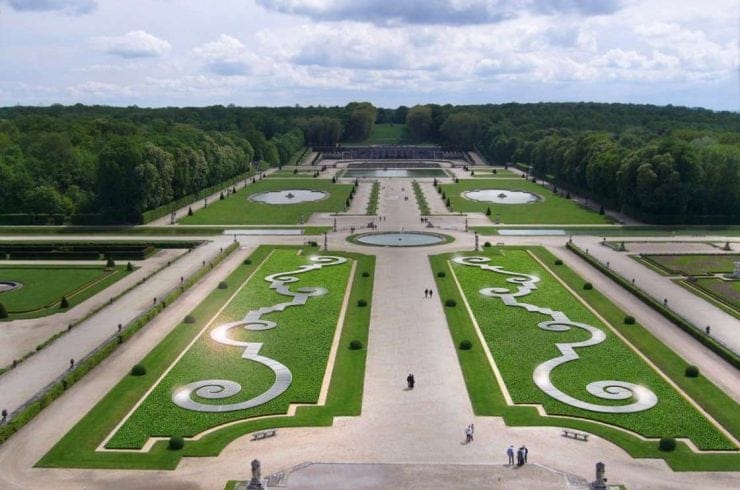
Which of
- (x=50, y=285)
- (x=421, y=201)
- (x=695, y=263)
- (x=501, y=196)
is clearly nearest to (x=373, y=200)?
(x=421, y=201)

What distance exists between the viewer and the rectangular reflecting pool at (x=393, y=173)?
540ft

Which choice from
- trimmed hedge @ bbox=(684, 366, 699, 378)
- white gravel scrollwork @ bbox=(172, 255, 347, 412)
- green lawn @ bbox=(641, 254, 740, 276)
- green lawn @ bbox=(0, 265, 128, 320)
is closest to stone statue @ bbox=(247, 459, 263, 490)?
white gravel scrollwork @ bbox=(172, 255, 347, 412)

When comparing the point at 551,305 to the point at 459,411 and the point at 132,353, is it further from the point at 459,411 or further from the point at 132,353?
the point at 132,353

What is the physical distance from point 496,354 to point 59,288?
122 feet

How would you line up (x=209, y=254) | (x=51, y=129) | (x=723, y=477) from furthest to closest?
(x=51, y=129) < (x=209, y=254) < (x=723, y=477)

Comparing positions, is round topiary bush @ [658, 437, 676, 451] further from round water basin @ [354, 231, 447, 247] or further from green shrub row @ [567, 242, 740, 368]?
round water basin @ [354, 231, 447, 247]

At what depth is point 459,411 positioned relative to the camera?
3706cm

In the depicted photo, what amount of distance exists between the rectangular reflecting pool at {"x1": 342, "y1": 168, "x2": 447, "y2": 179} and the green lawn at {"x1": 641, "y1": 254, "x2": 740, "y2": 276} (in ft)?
296

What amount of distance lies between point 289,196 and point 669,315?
7979 cm

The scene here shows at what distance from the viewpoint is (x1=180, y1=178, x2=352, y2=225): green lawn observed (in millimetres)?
98750

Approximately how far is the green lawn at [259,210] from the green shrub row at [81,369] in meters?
36.8

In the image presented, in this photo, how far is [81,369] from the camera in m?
41.3

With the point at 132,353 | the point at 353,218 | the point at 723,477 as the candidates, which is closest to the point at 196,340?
the point at 132,353

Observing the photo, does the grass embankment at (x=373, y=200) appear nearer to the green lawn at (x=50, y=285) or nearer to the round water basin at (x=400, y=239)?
the round water basin at (x=400, y=239)
